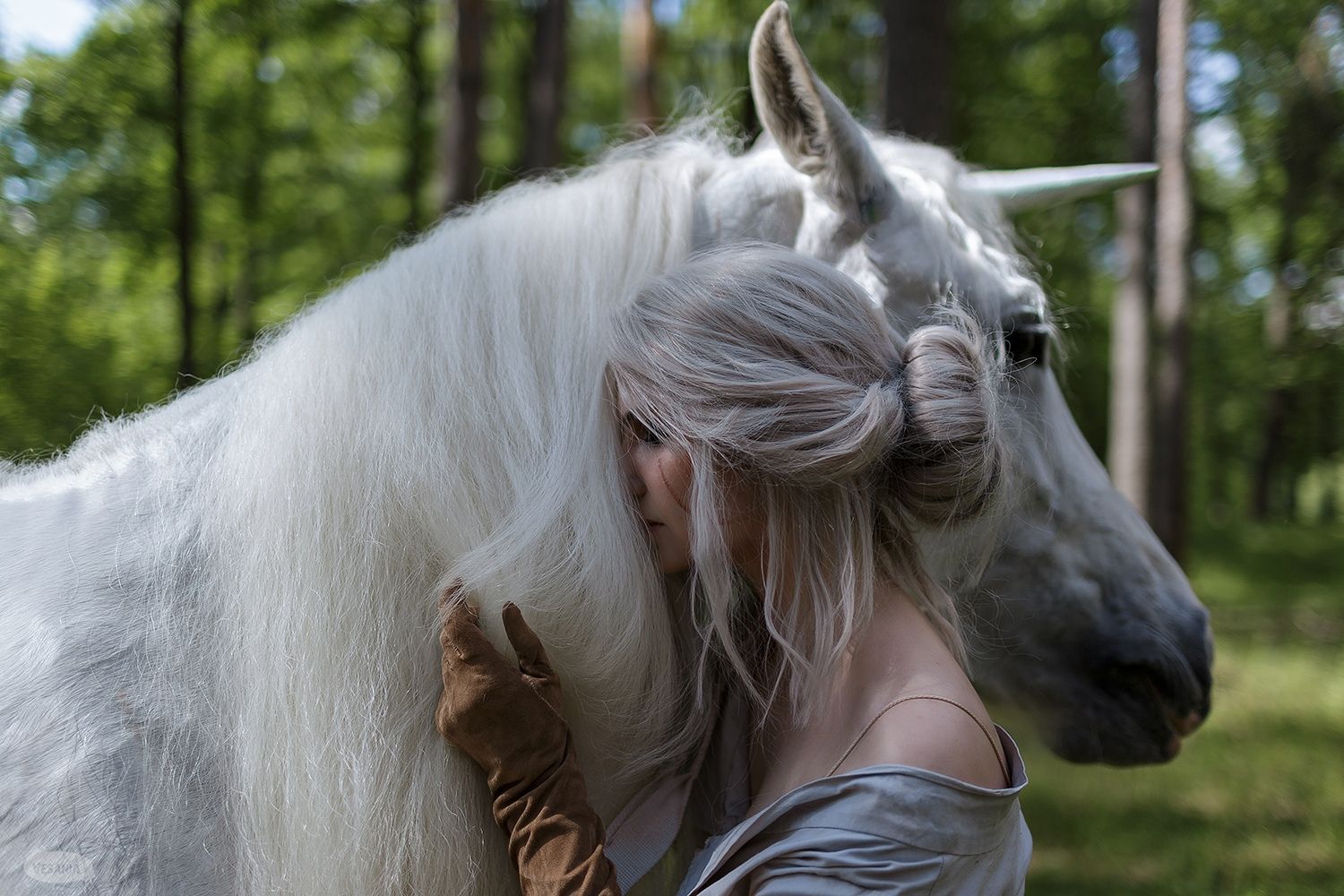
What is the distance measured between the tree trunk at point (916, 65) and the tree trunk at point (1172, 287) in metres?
3.31

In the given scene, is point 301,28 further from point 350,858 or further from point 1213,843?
point 1213,843

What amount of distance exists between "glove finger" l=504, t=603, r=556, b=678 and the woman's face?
0.24 m

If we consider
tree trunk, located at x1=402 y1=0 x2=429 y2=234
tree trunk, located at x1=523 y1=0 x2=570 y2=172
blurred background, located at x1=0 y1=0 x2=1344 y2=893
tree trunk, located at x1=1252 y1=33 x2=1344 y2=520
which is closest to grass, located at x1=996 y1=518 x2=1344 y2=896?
blurred background, located at x1=0 y1=0 x2=1344 y2=893

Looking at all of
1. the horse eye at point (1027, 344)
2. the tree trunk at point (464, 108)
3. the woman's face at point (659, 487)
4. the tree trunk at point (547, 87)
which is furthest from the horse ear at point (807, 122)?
the tree trunk at point (547, 87)

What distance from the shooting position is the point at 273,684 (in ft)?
4.34

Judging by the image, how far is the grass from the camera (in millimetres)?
3828

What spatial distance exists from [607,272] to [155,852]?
110cm

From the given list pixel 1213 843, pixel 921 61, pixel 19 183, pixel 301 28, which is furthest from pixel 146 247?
pixel 1213 843

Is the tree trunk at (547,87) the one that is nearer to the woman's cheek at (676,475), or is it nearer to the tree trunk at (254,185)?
the tree trunk at (254,185)

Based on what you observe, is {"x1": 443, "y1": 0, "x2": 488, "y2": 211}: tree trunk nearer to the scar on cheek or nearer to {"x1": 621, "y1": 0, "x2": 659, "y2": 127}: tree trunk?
{"x1": 621, "y1": 0, "x2": 659, "y2": 127}: tree trunk

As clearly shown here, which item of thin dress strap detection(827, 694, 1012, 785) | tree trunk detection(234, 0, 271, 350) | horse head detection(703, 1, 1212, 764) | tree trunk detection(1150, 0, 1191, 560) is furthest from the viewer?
tree trunk detection(1150, 0, 1191, 560)

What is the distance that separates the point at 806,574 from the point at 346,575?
2.19 feet

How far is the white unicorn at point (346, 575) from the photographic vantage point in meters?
1.29

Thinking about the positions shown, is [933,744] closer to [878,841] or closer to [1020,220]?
[878,841]
